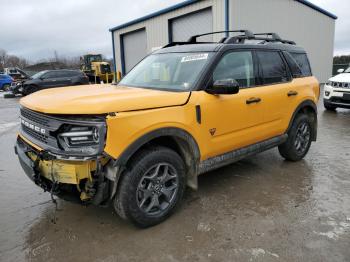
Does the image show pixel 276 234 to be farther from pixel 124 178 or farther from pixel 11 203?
pixel 11 203

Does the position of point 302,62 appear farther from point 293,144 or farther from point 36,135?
point 36,135

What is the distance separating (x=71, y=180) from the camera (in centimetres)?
282

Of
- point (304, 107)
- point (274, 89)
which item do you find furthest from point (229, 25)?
point (274, 89)

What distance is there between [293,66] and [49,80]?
17076mm

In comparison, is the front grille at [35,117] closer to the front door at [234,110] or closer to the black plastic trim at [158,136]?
the black plastic trim at [158,136]

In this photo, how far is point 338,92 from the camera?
32.8 ft

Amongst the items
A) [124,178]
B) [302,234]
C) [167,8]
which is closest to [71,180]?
[124,178]

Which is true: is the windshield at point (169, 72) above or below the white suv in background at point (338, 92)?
above

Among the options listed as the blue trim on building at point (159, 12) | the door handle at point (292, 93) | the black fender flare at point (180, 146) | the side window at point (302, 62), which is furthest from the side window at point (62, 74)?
the black fender flare at point (180, 146)

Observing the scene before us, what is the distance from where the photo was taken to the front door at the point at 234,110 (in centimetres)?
360

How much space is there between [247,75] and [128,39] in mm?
20590

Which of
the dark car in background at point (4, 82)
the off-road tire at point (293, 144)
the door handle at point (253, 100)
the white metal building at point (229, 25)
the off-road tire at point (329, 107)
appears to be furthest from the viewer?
the dark car in background at point (4, 82)

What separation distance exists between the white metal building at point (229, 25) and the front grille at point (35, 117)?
43.2 feet

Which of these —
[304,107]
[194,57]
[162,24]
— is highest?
[162,24]
